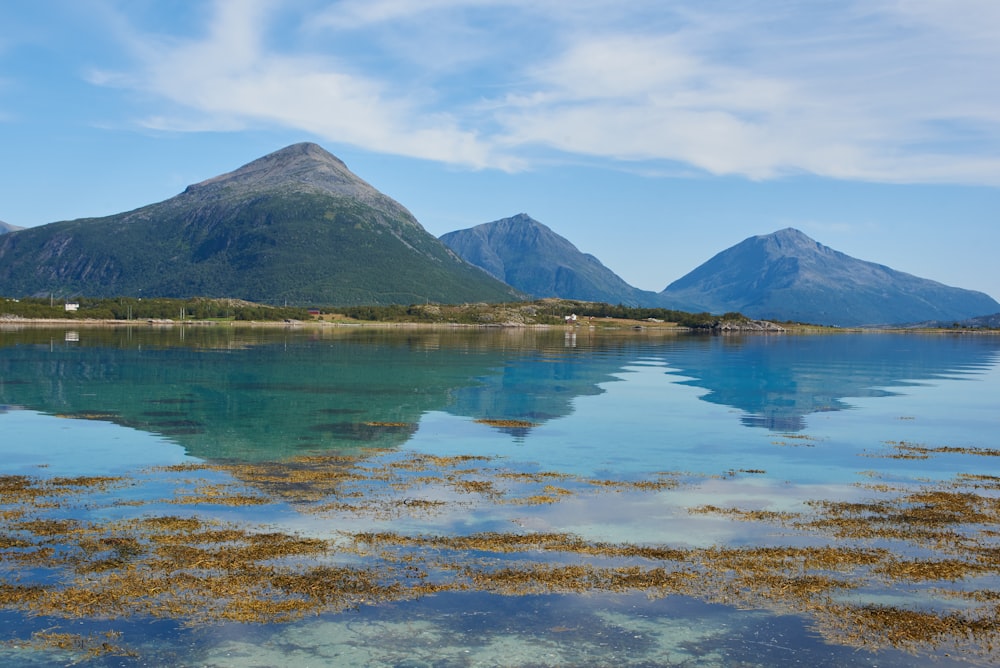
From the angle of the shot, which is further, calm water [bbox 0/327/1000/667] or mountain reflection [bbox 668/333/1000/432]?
mountain reflection [bbox 668/333/1000/432]

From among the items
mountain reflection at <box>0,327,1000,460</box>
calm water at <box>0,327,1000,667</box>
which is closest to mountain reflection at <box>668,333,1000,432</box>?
mountain reflection at <box>0,327,1000,460</box>

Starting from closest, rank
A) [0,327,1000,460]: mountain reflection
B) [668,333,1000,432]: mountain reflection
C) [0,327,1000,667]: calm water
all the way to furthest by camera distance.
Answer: [0,327,1000,667]: calm water < [0,327,1000,460]: mountain reflection < [668,333,1000,432]: mountain reflection

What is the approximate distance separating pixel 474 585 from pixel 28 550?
34.2 ft

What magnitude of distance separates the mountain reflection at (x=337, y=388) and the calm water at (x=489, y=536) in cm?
58

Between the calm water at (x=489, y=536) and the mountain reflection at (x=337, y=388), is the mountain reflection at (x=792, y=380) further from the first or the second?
the calm water at (x=489, y=536)

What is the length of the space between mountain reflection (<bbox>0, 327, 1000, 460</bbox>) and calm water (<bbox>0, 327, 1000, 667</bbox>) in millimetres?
584

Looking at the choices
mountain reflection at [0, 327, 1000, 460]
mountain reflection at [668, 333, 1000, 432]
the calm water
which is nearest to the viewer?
the calm water

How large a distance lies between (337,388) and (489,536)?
40621 mm

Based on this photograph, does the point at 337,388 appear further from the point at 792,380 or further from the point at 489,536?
the point at 792,380

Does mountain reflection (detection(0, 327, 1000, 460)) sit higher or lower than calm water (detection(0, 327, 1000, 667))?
higher

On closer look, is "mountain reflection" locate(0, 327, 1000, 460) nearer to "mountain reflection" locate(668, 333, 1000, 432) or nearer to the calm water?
"mountain reflection" locate(668, 333, 1000, 432)

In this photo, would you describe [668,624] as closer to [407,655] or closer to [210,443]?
[407,655]

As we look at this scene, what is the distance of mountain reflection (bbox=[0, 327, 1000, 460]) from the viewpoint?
39.9 m

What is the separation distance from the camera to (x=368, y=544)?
20.0m
